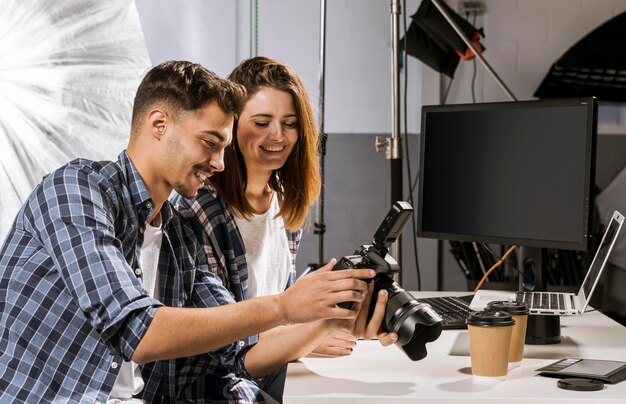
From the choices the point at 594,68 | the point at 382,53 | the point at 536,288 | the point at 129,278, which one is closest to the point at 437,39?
the point at 382,53

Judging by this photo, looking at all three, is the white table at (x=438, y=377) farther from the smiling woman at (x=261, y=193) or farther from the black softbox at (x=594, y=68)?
the black softbox at (x=594, y=68)

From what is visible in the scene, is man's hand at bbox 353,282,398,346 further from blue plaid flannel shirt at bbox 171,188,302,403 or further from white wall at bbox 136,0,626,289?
white wall at bbox 136,0,626,289

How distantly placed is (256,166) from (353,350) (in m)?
0.50

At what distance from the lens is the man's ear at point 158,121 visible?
1382mm

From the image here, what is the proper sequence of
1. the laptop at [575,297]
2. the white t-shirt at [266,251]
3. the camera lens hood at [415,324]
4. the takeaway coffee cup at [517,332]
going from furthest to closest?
1. the white t-shirt at [266,251]
2. the laptop at [575,297]
3. the takeaway coffee cup at [517,332]
4. the camera lens hood at [415,324]

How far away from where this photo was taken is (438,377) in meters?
1.29

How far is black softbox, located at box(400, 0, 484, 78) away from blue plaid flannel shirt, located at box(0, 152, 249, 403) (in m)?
2.04

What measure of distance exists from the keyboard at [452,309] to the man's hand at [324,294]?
492mm

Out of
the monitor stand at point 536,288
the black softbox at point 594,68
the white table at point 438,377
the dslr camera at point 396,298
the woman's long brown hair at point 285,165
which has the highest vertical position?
the black softbox at point 594,68

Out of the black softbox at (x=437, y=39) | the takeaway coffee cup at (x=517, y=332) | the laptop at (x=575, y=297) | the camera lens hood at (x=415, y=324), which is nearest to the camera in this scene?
the camera lens hood at (x=415, y=324)

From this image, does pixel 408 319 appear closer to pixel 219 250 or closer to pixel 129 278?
pixel 129 278

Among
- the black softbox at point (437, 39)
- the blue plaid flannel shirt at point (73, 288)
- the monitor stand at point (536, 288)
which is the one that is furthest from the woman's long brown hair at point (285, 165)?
the black softbox at point (437, 39)

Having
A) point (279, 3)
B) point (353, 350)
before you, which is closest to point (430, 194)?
point (353, 350)

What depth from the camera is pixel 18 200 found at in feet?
9.08
